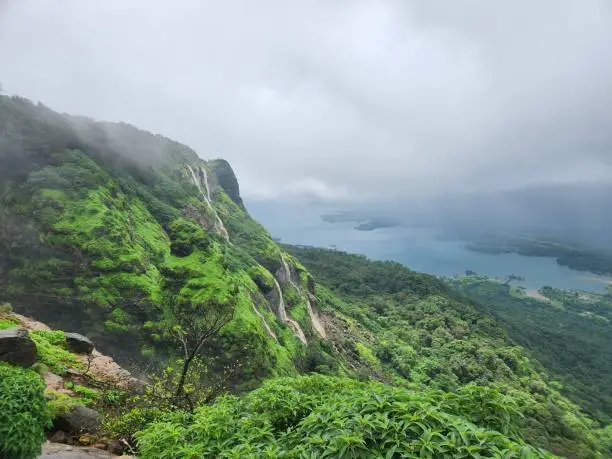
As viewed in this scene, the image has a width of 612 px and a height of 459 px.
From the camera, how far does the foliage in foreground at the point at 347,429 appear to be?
18.7 ft

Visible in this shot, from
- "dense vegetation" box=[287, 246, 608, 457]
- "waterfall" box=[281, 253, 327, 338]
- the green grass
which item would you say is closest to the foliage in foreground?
the green grass

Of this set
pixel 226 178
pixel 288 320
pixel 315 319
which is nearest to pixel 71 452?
pixel 288 320

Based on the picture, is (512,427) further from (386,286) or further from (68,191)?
(386,286)

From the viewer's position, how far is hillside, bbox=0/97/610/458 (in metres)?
6.81

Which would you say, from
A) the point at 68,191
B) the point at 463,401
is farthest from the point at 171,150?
the point at 463,401

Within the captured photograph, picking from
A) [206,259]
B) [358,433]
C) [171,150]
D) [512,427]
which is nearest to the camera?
[358,433]

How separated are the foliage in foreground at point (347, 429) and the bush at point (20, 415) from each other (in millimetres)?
3030

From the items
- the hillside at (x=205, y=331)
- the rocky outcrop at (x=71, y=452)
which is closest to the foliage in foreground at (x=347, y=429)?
the hillside at (x=205, y=331)

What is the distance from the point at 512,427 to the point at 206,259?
3073 centimetres

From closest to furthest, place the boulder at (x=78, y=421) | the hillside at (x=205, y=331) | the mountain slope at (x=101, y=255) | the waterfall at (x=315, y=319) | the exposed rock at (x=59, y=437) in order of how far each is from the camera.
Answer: the hillside at (x=205, y=331) < the exposed rock at (x=59, y=437) < the boulder at (x=78, y=421) < the mountain slope at (x=101, y=255) < the waterfall at (x=315, y=319)

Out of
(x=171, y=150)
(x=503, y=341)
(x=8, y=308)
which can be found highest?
(x=171, y=150)

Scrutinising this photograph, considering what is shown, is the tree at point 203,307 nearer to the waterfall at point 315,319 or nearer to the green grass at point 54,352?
the green grass at point 54,352

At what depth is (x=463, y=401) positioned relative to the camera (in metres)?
7.16

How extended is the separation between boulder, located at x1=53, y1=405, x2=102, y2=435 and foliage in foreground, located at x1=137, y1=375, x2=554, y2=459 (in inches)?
267
